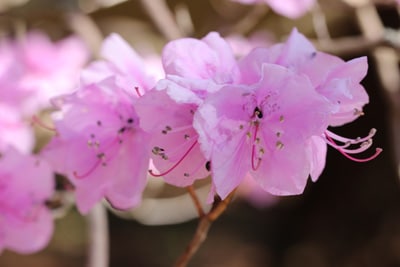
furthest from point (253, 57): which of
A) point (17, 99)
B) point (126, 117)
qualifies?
point (17, 99)

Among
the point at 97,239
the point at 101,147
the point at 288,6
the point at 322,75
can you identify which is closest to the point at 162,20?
the point at 288,6

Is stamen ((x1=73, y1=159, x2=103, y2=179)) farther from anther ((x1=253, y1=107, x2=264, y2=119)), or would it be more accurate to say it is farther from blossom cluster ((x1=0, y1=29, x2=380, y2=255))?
anther ((x1=253, y1=107, x2=264, y2=119))

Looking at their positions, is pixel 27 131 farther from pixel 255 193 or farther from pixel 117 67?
pixel 255 193

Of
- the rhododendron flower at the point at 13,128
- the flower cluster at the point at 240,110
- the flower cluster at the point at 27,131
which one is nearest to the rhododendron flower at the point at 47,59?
the flower cluster at the point at 27,131

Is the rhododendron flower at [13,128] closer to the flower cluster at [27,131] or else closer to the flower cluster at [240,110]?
the flower cluster at [27,131]

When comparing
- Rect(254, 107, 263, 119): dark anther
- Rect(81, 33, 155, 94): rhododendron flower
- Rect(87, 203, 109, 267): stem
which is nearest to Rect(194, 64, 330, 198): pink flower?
Rect(254, 107, 263, 119): dark anther

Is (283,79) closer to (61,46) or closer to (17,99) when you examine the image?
(17,99)
